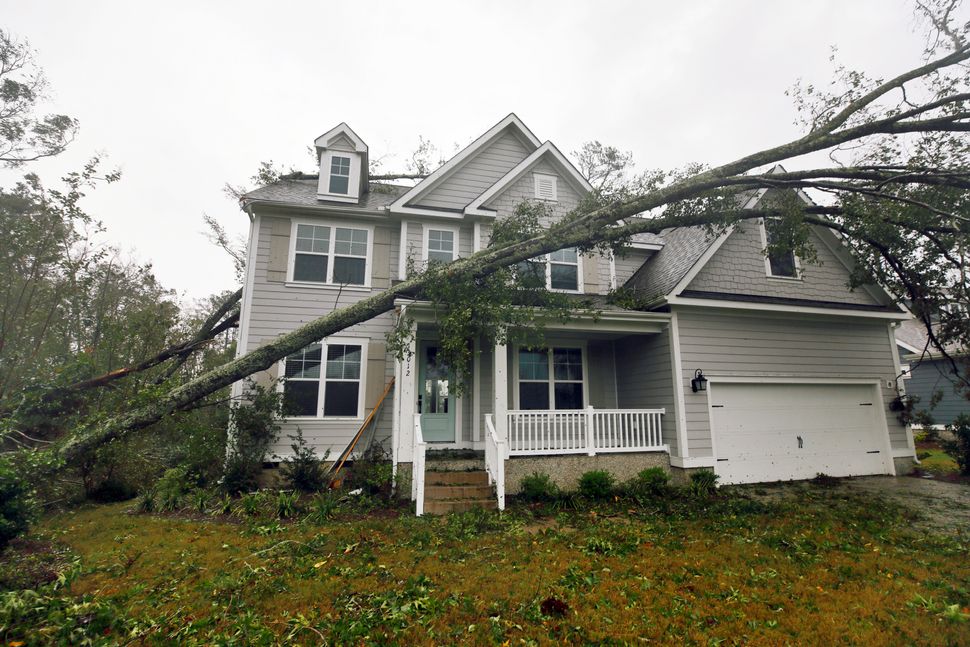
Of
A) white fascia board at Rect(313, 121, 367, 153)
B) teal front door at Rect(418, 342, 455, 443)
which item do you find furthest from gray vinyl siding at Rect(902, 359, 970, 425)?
white fascia board at Rect(313, 121, 367, 153)

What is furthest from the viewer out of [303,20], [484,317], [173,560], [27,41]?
[27,41]

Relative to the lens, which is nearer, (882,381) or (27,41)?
(882,381)

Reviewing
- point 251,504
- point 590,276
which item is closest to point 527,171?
point 590,276

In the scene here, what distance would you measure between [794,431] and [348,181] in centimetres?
1190

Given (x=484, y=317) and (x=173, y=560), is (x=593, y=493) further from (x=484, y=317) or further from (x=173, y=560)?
(x=173, y=560)

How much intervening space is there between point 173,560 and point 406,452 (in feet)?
11.7

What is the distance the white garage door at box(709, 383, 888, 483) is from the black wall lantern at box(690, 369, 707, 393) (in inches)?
15.9

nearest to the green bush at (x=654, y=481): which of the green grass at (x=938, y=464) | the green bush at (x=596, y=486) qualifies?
the green bush at (x=596, y=486)

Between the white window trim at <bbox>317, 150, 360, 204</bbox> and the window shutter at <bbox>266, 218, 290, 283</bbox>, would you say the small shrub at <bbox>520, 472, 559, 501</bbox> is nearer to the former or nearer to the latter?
the window shutter at <bbox>266, 218, 290, 283</bbox>

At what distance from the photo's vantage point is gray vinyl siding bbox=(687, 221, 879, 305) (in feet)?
32.2

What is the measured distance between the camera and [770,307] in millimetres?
9555

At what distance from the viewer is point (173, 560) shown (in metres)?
5.04

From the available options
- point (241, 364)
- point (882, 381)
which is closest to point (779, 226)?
point (882, 381)

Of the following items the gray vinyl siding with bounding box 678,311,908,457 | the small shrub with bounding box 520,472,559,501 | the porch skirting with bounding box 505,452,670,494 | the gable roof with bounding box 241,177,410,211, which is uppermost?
the gable roof with bounding box 241,177,410,211
